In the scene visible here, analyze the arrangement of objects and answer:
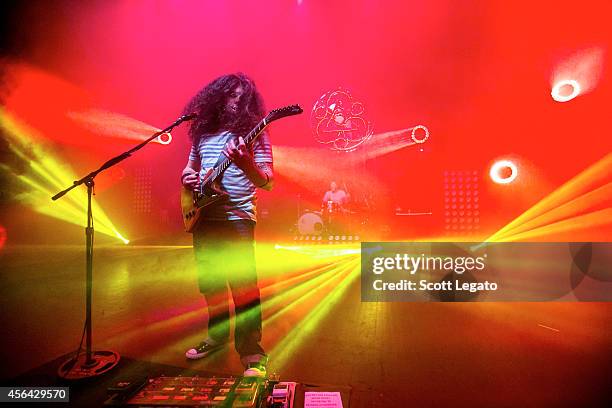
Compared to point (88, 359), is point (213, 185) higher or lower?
higher

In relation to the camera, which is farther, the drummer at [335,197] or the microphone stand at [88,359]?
the drummer at [335,197]

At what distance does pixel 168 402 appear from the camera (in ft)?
4.80

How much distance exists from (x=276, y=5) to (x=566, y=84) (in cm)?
387

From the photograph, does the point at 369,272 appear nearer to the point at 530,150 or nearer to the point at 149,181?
the point at 530,150

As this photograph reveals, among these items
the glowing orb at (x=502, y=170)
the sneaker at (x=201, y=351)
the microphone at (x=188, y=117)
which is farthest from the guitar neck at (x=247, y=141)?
the glowing orb at (x=502, y=170)

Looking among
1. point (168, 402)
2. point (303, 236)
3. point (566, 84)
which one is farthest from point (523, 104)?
point (168, 402)

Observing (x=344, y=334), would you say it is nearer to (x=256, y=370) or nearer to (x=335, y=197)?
(x=256, y=370)

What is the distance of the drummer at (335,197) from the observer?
4.96 metres

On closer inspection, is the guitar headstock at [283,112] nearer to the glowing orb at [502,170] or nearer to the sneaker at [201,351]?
the sneaker at [201,351]

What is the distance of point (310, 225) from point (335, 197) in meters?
0.61

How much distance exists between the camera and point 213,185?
1.97 meters

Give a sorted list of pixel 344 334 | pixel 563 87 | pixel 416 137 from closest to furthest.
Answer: pixel 344 334, pixel 563 87, pixel 416 137

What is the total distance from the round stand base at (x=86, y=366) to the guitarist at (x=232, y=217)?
17.6 inches

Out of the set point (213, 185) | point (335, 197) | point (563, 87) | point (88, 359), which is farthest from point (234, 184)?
point (563, 87)
